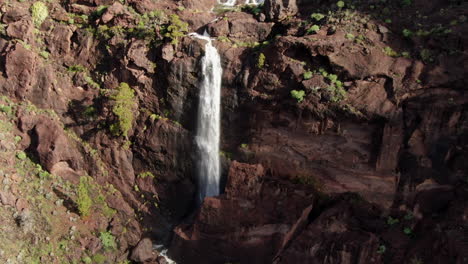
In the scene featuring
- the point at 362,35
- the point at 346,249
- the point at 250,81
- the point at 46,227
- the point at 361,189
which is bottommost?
the point at 46,227

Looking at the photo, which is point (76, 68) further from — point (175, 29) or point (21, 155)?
point (175, 29)

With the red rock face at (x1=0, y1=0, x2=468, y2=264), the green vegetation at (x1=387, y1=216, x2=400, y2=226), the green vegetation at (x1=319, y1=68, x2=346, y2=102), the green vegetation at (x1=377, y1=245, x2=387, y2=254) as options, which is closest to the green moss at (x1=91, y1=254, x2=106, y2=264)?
the red rock face at (x1=0, y1=0, x2=468, y2=264)

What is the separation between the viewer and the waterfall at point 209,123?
81.5 feet

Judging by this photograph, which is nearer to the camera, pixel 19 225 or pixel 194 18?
pixel 19 225

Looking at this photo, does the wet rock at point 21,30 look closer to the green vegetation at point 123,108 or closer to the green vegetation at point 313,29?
the green vegetation at point 123,108

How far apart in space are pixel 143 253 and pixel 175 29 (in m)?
13.4

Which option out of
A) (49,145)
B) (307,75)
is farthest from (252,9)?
(49,145)

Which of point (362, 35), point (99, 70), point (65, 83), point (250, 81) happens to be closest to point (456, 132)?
point (362, 35)

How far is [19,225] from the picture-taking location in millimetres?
22328

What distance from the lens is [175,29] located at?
84.3ft

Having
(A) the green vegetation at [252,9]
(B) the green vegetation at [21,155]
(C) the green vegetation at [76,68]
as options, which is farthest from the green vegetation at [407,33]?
(B) the green vegetation at [21,155]

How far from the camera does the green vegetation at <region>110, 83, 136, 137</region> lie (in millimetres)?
25500

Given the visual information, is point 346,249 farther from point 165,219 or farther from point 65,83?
point 65,83

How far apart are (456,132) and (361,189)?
17.2 ft
